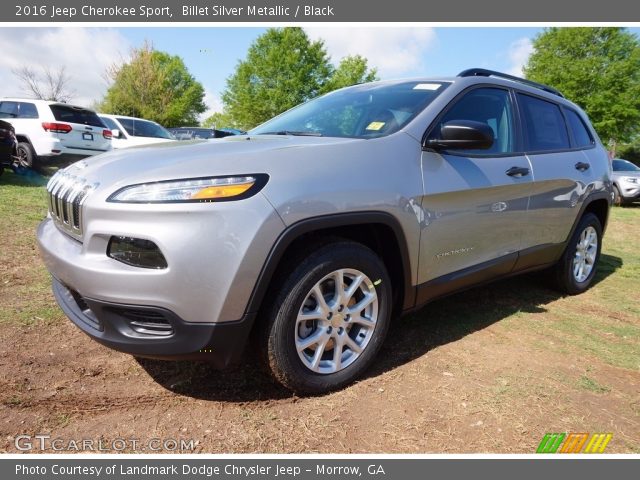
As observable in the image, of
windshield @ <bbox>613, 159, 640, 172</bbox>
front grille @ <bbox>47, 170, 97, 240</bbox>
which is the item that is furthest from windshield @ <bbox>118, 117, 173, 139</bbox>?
windshield @ <bbox>613, 159, 640, 172</bbox>

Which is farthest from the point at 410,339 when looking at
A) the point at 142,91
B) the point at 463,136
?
the point at 142,91

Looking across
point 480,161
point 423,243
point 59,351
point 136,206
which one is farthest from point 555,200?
point 59,351

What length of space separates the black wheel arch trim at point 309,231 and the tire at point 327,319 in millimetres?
115

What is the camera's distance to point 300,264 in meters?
2.16

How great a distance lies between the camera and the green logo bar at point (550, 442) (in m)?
2.09

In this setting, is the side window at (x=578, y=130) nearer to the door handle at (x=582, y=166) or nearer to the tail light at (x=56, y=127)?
the door handle at (x=582, y=166)

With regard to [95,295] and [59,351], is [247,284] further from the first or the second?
[59,351]

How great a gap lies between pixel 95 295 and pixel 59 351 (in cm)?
108

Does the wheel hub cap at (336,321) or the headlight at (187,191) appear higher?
the headlight at (187,191)

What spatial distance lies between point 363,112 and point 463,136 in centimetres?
72

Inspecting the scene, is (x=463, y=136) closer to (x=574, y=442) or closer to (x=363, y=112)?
(x=363, y=112)

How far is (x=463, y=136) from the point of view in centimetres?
253

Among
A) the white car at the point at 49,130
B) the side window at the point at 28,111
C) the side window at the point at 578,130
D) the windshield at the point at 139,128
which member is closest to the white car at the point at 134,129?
the windshield at the point at 139,128

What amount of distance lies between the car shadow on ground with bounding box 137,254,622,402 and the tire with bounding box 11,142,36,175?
831 cm
